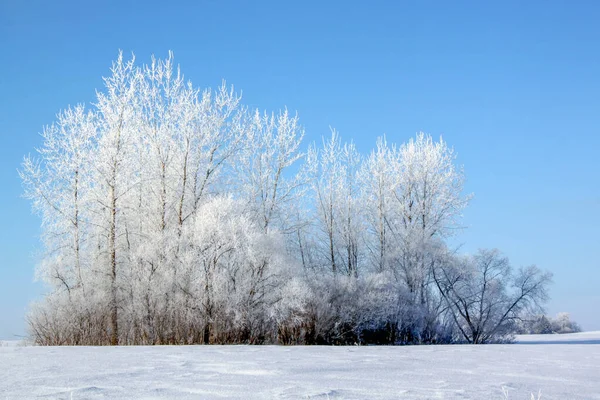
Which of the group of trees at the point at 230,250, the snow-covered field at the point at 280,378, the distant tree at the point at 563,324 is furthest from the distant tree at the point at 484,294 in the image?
the distant tree at the point at 563,324

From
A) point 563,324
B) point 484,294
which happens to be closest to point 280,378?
point 484,294

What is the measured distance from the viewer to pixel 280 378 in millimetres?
6512

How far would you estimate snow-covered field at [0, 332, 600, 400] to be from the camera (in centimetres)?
546

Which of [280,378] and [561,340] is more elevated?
[280,378]

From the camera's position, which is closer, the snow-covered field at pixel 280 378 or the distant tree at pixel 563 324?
the snow-covered field at pixel 280 378

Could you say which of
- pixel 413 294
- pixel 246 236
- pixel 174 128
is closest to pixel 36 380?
pixel 246 236

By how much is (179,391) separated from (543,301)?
78.3ft

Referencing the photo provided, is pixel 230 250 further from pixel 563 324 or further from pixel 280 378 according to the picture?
pixel 563 324

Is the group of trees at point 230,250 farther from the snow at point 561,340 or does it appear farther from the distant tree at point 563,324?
the distant tree at point 563,324

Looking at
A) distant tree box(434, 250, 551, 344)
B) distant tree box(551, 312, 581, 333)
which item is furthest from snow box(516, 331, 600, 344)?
distant tree box(551, 312, 581, 333)

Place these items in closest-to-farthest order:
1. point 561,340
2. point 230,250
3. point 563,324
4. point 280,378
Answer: point 280,378 < point 230,250 < point 561,340 < point 563,324

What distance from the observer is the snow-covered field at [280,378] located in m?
5.46

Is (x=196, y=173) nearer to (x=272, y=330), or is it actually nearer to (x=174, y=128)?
(x=174, y=128)

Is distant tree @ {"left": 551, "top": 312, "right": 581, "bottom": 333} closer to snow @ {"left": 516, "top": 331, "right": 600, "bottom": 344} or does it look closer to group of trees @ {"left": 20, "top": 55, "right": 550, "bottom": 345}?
snow @ {"left": 516, "top": 331, "right": 600, "bottom": 344}
